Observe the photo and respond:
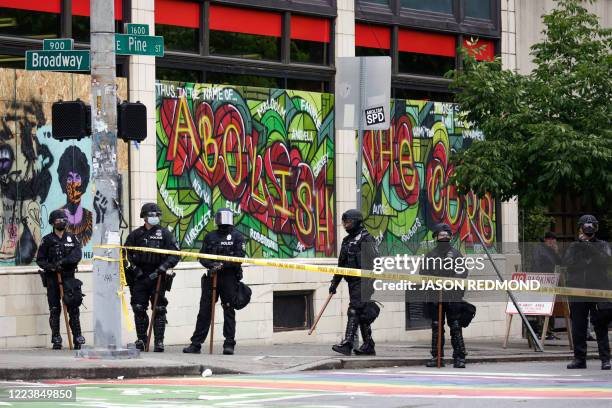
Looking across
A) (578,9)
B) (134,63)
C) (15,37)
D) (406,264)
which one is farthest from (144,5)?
(578,9)

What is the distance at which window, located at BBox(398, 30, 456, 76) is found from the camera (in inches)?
957

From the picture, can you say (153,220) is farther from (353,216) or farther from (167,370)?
(167,370)

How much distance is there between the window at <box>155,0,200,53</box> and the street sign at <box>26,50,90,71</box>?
438 cm

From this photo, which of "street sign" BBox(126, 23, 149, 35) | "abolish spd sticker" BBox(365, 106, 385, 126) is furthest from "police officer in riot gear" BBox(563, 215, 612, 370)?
"street sign" BBox(126, 23, 149, 35)

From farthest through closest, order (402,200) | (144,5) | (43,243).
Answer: (402,200)
(144,5)
(43,243)

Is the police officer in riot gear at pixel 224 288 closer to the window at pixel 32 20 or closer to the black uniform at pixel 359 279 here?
the black uniform at pixel 359 279

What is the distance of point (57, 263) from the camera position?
59.3ft

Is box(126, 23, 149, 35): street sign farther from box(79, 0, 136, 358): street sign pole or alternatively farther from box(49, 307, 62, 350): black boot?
box(49, 307, 62, 350): black boot

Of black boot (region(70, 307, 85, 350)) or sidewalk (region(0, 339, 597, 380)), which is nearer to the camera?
sidewalk (region(0, 339, 597, 380))

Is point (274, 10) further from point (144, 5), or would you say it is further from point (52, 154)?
point (52, 154)

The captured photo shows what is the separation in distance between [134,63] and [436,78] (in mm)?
6750

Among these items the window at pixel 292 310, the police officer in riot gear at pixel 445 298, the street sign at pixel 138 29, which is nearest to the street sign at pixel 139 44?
the street sign at pixel 138 29

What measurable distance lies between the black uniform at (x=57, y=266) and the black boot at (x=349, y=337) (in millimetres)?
3307

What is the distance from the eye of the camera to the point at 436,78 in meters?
24.8
